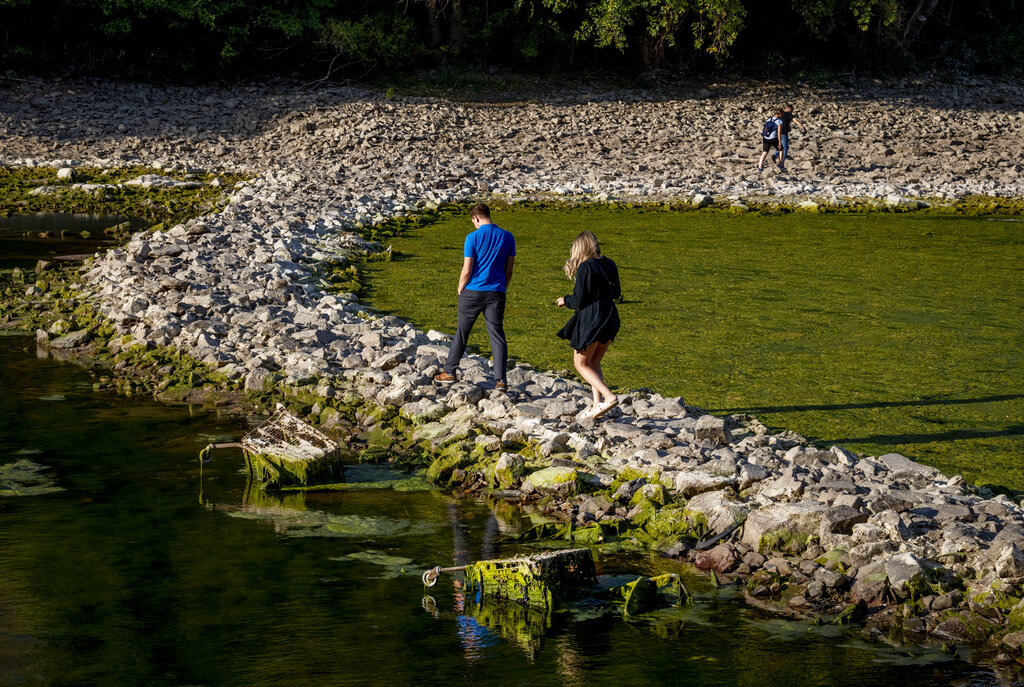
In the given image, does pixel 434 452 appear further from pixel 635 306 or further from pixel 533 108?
pixel 533 108


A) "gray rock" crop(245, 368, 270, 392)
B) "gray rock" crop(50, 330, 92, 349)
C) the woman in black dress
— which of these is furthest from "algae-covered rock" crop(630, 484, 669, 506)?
"gray rock" crop(50, 330, 92, 349)

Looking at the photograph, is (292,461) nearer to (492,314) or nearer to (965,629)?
(492,314)

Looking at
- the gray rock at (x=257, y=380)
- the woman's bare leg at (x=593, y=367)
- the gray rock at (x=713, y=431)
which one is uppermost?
the woman's bare leg at (x=593, y=367)

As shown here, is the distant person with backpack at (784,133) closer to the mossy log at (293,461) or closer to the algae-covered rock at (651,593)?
the mossy log at (293,461)

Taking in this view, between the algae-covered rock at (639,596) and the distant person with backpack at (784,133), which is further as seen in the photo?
the distant person with backpack at (784,133)

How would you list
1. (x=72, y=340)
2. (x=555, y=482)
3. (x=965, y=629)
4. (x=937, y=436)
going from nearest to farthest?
(x=965, y=629), (x=555, y=482), (x=937, y=436), (x=72, y=340)

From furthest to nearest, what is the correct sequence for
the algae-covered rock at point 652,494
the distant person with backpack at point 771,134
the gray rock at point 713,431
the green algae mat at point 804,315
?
the distant person with backpack at point 771,134, the green algae mat at point 804,315, the gray rock at point 713,431, the algae-covered rock at point 652,494

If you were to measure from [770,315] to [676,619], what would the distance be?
27.9ft

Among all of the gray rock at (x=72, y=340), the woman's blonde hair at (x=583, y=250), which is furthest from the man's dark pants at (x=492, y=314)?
the gray rock at (x=72, y=340)

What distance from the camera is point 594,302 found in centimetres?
946

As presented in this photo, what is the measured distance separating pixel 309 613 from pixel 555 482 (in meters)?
2.66

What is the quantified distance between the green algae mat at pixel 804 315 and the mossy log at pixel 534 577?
3385 mm

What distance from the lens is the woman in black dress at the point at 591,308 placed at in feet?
30.7

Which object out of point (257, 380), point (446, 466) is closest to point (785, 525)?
point (446, 466)
